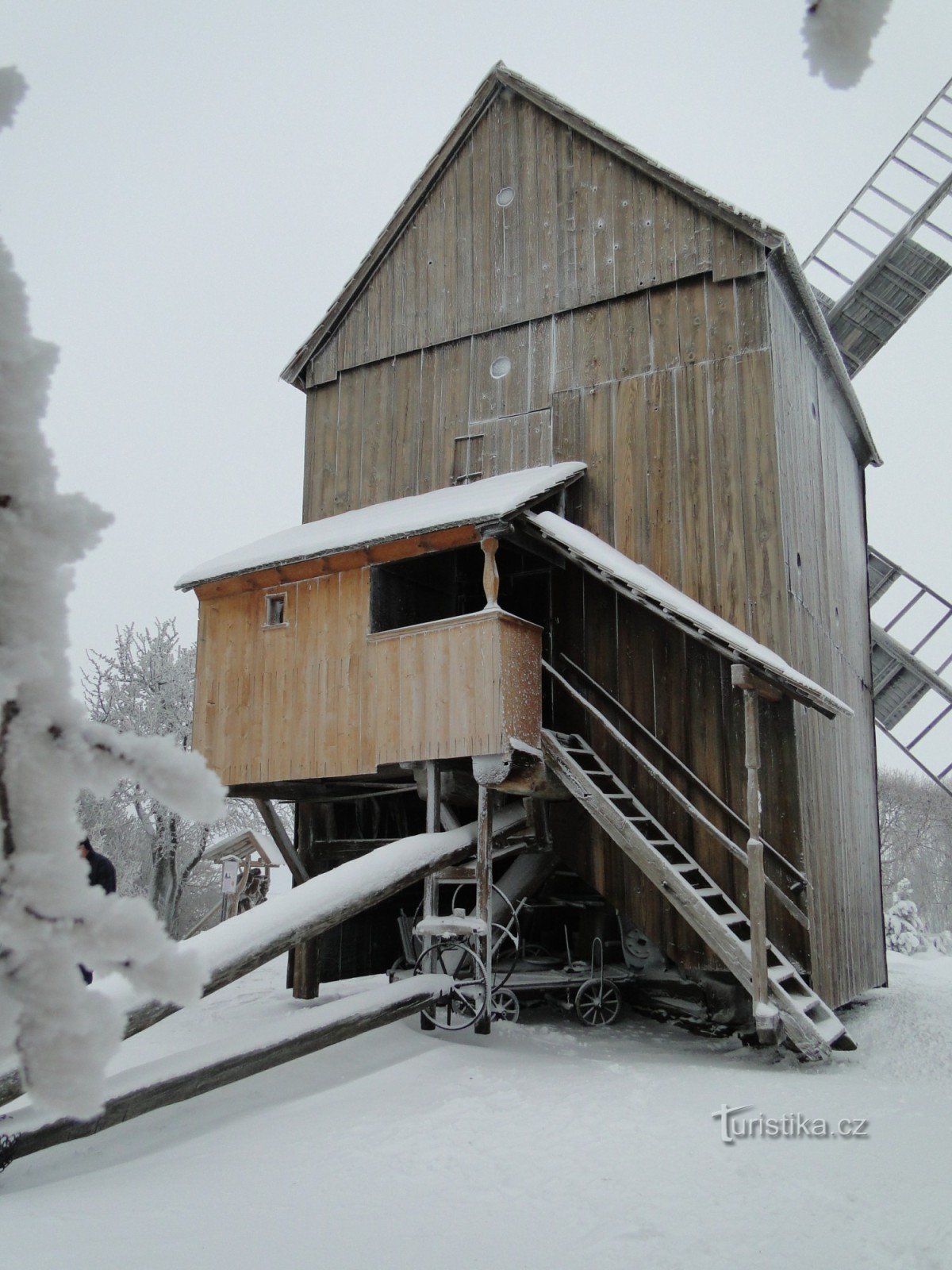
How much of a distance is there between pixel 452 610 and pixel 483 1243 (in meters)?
9.17

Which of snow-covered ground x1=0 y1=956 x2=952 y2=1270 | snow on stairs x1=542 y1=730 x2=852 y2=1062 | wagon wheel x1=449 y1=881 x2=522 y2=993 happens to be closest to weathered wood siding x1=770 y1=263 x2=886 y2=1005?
snow on stairs x1=542 y1=730 x2=852 y2=1062

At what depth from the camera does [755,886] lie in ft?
30.4

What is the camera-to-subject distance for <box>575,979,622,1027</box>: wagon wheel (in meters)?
11.4

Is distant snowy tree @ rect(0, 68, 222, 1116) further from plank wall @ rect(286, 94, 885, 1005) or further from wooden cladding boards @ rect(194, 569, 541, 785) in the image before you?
plank wall @ rect(286, 94, 885, 1005)

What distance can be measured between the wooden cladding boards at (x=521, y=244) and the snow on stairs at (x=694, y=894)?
5704mm

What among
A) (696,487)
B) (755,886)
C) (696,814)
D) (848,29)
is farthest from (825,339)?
(848,29)

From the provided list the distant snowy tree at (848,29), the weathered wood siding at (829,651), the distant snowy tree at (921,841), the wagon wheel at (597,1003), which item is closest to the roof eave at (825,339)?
the weathered wood siding at (829,651)

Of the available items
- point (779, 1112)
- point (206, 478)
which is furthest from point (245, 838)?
point (206, 478)

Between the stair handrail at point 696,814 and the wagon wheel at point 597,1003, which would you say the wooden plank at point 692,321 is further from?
the wagon wheel at point 597,1003

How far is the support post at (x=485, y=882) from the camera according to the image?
995cm

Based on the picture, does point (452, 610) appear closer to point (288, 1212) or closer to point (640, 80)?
point (288, 1212)

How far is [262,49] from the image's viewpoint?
5.25 feet

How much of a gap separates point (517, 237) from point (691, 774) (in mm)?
7319

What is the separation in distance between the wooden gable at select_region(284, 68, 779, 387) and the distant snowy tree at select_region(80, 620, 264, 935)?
1841cm
